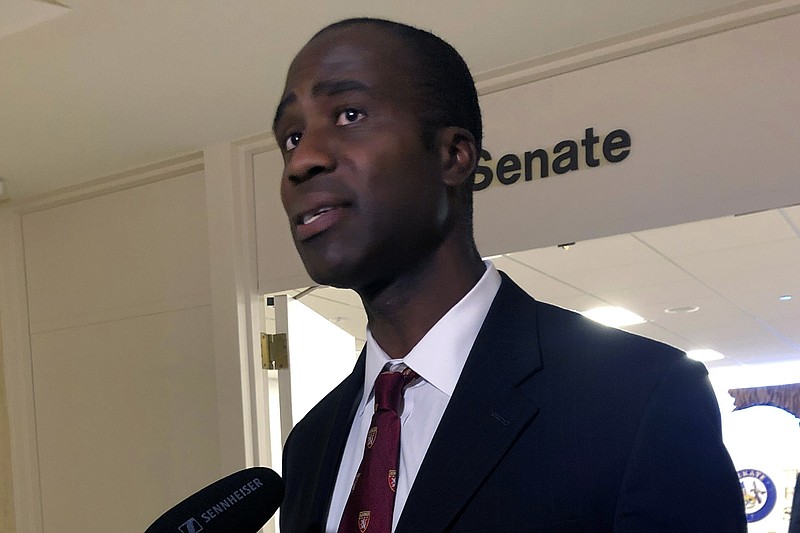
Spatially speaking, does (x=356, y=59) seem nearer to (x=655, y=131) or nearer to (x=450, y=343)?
(x=450, y=343)

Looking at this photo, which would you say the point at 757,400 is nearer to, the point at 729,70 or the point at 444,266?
the point at 729,70

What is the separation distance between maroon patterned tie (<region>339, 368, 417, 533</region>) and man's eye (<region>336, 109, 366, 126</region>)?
0.83 feet

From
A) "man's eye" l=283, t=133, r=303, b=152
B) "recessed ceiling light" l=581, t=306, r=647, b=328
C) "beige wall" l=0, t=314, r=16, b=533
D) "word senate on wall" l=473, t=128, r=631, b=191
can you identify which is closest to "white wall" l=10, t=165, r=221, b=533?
"beige wall" l=0, t=314, r=16, b=533

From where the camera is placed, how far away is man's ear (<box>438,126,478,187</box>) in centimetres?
82

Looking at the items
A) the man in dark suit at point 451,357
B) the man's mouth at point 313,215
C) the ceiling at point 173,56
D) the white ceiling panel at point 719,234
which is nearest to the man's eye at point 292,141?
the man in dark suit at point 451,357

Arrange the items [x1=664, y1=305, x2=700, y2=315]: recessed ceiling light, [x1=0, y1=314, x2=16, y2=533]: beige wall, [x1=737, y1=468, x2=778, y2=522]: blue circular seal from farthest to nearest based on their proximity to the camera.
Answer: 1. [x1=737, y1=468, x2=778, y2=522]: blue circular seal
2. [x1=664, y1=305, x2=700, y2=315]: recessed ceiling light
3. [x1=0, y1=314, x2=16, y2=533]: beige wall

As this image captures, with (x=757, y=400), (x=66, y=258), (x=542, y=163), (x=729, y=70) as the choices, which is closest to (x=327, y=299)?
(x=66, y=258)

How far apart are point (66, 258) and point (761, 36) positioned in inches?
105

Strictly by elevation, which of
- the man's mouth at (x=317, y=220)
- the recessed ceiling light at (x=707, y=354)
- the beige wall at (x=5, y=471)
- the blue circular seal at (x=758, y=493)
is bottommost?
the blue circular seal at (x=758, y=493)

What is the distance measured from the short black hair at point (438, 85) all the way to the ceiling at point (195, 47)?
1.21m

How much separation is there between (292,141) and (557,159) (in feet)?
5.25

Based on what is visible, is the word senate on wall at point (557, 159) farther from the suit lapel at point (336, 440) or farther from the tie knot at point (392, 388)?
the tie knot at point (392, 388)

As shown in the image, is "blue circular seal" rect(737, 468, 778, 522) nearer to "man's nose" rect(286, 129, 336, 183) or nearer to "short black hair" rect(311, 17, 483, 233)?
"short black hair" rect(311, 17, 483, 233)

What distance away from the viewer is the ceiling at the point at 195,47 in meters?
2.03
